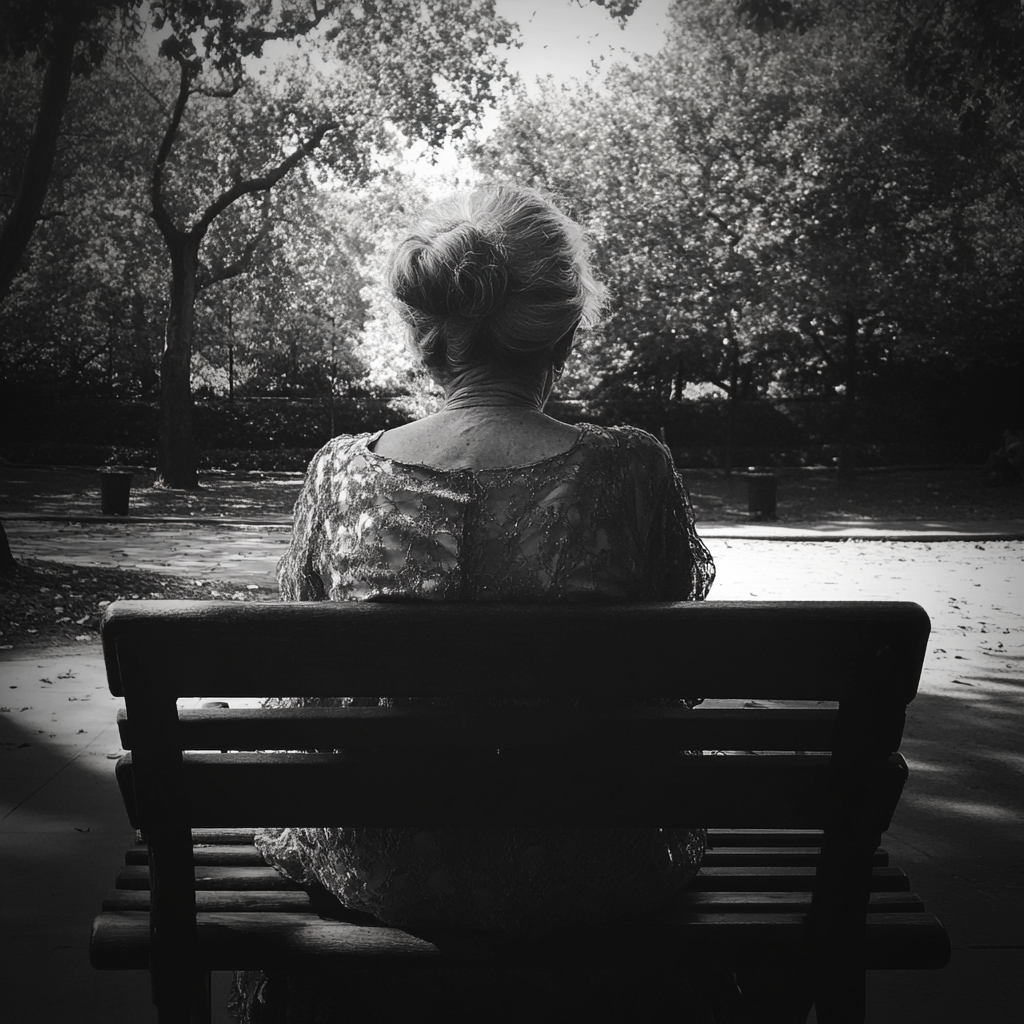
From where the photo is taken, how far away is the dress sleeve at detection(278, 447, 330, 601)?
208 centimetres

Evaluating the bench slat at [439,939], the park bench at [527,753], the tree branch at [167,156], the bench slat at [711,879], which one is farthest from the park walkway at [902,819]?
the tree branch at [167,156]

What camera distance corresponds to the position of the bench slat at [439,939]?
177cm

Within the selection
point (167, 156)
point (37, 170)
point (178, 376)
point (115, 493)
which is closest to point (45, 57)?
point (37, 170)

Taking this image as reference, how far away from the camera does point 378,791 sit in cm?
168

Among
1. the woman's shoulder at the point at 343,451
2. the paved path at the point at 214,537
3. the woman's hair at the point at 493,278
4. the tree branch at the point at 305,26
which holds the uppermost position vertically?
the tree branch at the point at 305,26

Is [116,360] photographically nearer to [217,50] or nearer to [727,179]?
[727,179]

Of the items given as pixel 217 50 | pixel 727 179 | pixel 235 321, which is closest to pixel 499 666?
pixel 217 50

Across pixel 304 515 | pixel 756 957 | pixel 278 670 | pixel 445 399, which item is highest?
pixel 445 399

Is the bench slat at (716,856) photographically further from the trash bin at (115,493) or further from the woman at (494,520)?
the trash bin at (115,493)

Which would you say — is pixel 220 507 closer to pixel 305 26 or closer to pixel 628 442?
pixel 305 26

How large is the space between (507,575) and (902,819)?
→ 9.79ft

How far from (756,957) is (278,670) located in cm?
92

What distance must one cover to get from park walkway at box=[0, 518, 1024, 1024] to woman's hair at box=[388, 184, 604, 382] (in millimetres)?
1824

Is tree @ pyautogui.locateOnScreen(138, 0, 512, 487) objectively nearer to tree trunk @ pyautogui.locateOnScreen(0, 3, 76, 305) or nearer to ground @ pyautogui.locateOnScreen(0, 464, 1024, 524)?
ground @ pyautogui.locateOnScreen(0, 464, 1024, 524)
